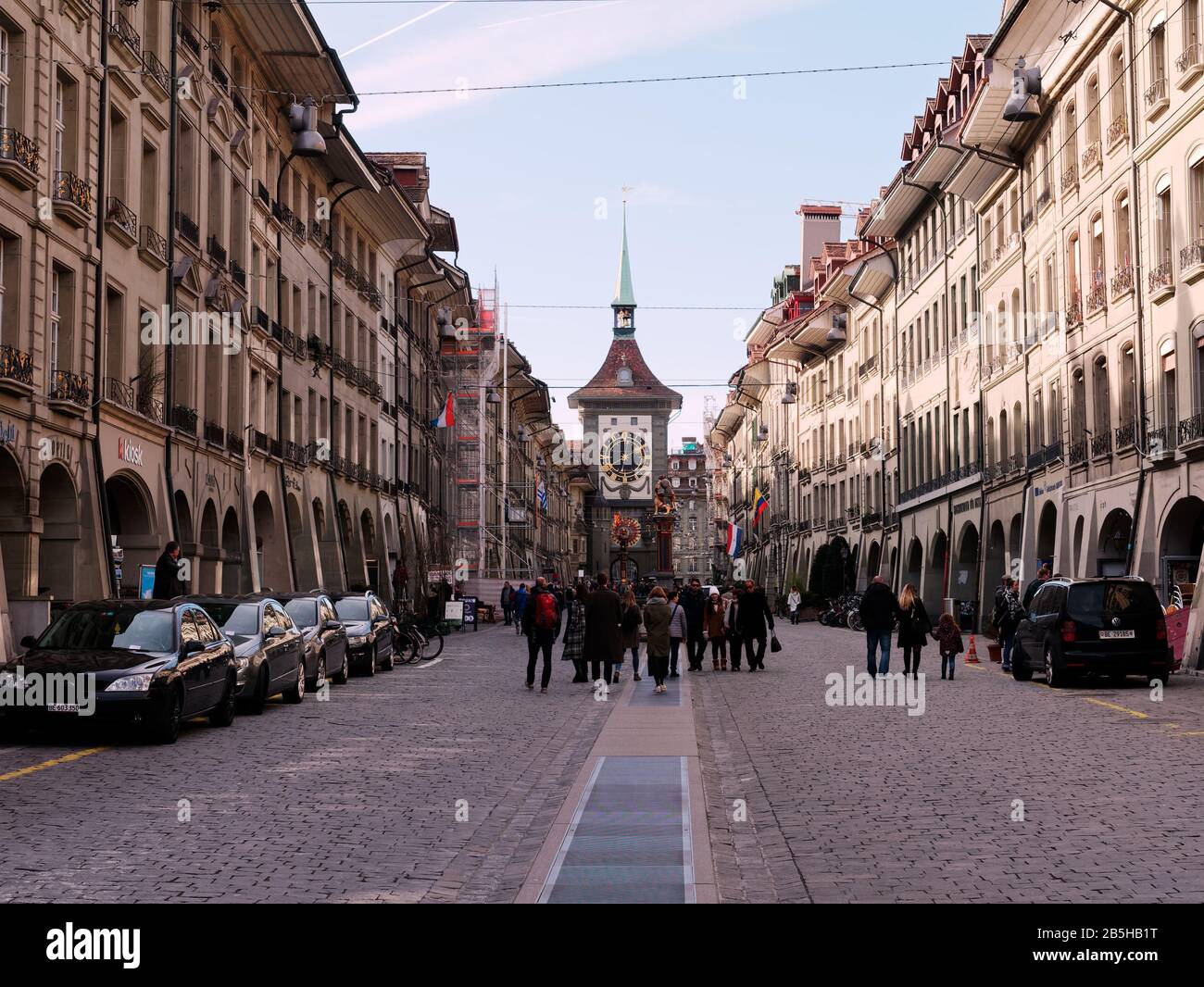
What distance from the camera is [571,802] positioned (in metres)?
12.1

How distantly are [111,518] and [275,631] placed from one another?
10.6 metres

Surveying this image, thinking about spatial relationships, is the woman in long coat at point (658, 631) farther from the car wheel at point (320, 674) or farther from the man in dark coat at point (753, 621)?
the man in dark coat at point (753, 621)

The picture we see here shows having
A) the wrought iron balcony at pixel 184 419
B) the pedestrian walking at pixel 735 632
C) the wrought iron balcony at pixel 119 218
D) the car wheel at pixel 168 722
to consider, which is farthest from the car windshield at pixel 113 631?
the pedestrian walking at pixel 735 632

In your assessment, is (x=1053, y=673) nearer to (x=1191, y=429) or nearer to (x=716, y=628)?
(x=1191, y=429)

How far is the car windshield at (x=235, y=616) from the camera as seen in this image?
2211 centimetres

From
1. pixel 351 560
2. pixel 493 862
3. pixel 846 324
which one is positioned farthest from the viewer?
pixel 846 324

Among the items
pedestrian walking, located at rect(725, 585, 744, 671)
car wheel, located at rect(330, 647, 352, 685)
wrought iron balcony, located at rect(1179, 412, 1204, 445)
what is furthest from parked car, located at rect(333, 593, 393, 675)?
wrought iron balcony, located at rect(1179, 412, 1204, 445)

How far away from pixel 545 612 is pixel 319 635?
11.9 feet

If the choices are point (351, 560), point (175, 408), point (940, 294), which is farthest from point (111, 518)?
point (940, 294)

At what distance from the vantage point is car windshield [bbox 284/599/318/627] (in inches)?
1045

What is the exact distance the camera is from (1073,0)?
115 ft

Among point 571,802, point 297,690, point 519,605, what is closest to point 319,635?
point 297,690

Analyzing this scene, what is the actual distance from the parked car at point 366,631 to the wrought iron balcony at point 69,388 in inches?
238
